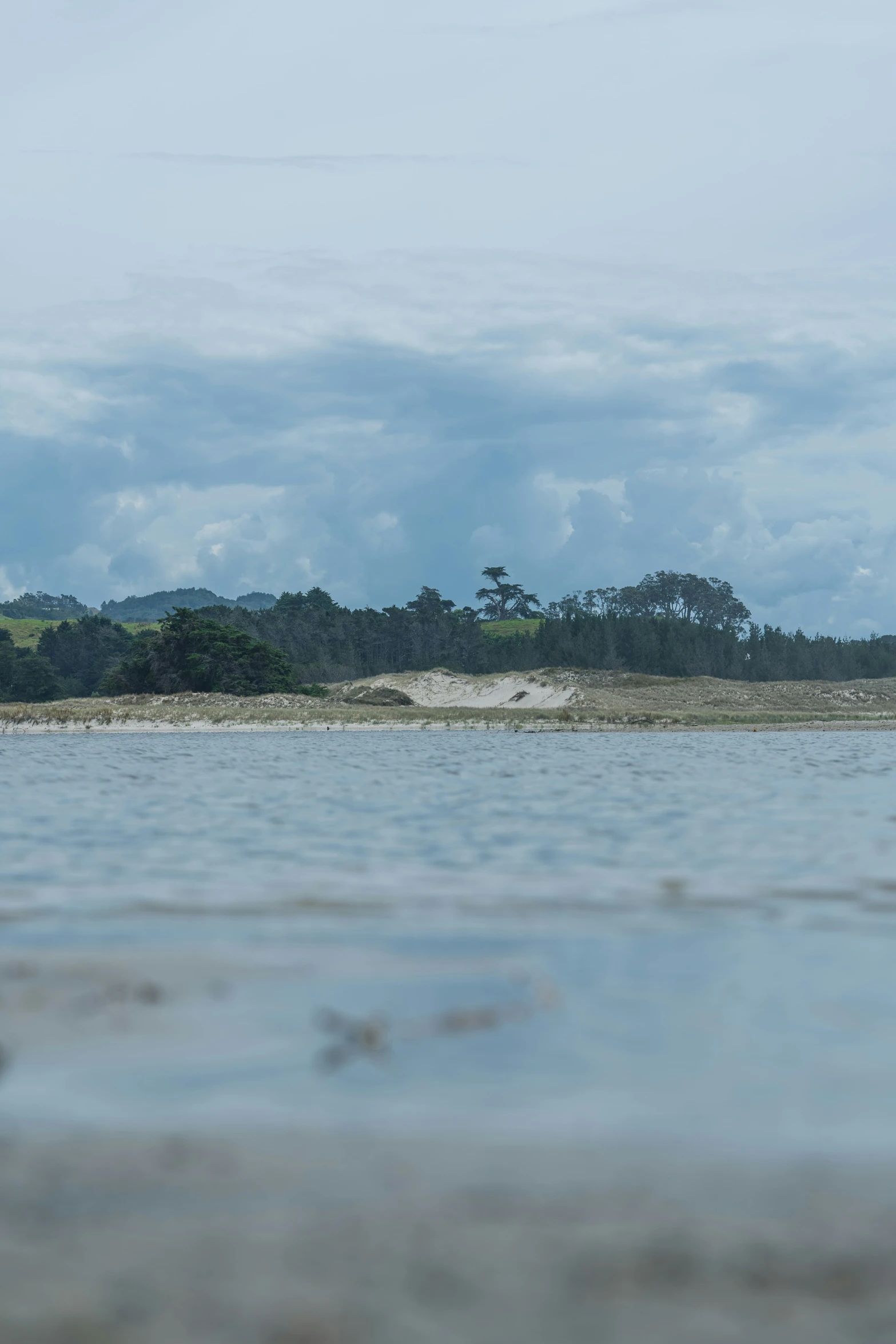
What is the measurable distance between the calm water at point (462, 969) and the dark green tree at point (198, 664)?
5347 centimetres

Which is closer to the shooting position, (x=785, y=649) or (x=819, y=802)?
(x=819, y=802)

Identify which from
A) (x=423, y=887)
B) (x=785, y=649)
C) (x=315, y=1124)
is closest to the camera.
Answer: (x=315, y=1124)

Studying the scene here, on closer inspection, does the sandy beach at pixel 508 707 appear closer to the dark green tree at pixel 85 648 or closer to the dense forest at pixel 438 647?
the dense forest at pixel 438 647

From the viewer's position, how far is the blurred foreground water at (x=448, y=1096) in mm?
3715

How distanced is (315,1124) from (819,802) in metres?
15.3

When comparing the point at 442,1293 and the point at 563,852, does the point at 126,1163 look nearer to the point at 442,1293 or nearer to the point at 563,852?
the point at 442,1293

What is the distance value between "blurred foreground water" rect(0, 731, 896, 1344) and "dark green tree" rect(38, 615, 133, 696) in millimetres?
103280

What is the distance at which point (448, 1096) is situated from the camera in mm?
5457

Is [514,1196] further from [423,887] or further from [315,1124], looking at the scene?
[423,887]

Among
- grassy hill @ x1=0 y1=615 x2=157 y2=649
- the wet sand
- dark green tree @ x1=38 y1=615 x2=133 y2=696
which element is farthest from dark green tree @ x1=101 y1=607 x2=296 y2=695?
the wet sand

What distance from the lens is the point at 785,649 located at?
367 ft

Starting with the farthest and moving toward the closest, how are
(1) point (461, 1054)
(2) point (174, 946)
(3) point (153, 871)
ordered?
(3) point (153, 871)
(2) point (174, 946)
(1) point (461, 1054)

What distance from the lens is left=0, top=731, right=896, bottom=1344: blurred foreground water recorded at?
3.71 meters

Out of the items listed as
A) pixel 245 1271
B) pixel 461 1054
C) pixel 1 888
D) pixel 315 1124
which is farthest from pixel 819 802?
pixel 245 1271
